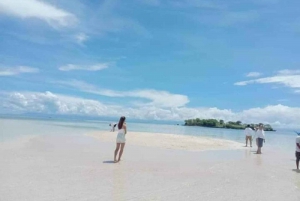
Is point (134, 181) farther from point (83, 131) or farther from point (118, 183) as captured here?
point (83, 131)

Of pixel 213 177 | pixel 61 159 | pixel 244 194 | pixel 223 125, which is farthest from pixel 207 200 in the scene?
pixel 223 125

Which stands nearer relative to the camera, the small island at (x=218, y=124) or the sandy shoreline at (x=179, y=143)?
the sandy shoreline at (x=179, y=143)

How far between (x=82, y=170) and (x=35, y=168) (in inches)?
70.1

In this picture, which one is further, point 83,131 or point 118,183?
point 83,131

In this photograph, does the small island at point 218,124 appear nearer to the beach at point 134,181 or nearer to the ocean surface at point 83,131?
the ocean surface at point 83,131

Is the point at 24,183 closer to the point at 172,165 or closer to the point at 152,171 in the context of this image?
the point at 152,171

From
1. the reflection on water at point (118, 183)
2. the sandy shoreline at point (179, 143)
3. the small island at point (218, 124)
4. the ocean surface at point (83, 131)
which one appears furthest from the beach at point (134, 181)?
the small island at point (218, 124)

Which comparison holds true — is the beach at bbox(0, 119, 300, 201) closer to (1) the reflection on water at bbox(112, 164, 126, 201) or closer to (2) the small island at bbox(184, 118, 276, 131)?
(1) the reflection on water at bbox(112, 164, 126, 201)

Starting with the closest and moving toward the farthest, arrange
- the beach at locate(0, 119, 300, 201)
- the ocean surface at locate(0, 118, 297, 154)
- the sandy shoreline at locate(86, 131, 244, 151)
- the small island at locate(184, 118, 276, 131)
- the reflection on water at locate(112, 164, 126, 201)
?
the reflection on water at locate(112, 164, 126, 201)
the beach at locate(0, 119, 300, 201)
the sandy shoreline at locate(86, 131, 244, 151)
the ocean surface at locate(0, 118, 297, 154)
the small island at locate(184, 118, 276, 131)

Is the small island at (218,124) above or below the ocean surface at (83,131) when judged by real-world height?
above


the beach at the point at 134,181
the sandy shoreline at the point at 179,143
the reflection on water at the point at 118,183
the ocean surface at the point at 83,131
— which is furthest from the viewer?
the ocean surface at the point at 83,131

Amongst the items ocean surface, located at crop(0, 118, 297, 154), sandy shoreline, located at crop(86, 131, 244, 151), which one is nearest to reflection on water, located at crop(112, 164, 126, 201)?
sandy shoreline, located at crop(86, 131, 244, 151)

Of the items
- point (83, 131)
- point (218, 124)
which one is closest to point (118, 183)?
point (83, 131)

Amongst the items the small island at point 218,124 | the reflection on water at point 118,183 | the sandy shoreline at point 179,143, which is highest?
the small island at point 218,124
